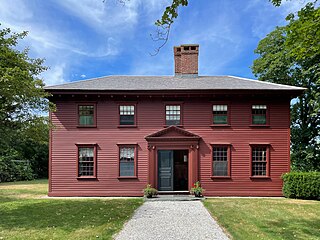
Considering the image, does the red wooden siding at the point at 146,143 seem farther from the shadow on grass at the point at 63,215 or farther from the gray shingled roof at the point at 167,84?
the shadow on grass at the point at 63,215

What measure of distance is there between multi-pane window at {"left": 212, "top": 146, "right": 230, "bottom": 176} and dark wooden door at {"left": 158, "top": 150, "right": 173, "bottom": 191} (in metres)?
2.35

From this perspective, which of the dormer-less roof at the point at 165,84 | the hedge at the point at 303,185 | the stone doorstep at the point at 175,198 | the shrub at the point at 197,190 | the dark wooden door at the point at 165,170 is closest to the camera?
the stone doorstep at the point at 175,198

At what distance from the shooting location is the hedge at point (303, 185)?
12703mm

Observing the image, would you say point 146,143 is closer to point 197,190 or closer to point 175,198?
point 175,198

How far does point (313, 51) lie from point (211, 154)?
7314 mm

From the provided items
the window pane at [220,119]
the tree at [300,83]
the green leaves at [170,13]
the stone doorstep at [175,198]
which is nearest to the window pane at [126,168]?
the stone doorstep at [175,198]

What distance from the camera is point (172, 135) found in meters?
13.9

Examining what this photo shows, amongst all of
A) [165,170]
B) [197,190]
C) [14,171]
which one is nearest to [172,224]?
[197,190]

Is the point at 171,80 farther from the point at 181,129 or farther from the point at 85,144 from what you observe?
the point at 85,144

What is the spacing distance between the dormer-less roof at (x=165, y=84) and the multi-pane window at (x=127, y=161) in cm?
334

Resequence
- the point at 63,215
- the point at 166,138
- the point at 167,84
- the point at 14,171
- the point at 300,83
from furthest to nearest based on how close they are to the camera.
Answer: the point at 14,171 → the point at 300,83 → the point at 167,84 → the point at 166,138 → the point at 63,215

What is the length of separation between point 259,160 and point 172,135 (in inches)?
196

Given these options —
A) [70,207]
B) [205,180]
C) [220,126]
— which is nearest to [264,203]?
[205,180]

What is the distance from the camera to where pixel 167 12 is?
12.9 feet
